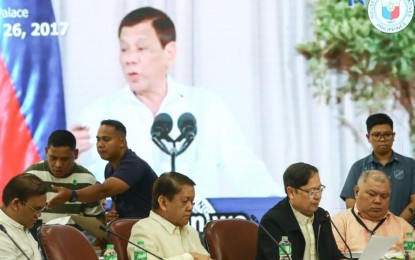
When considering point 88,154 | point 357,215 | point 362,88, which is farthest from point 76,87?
point 357,215

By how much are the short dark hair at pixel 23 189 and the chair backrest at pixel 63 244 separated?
0.59 feet

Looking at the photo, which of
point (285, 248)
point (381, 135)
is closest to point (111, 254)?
point (285, 248)

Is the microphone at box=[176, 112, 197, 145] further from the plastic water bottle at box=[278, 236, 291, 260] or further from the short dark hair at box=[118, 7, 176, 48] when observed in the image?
the plastic water bottle at box=[278, 236, 291, 260]

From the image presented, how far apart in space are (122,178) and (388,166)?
192 centimetres

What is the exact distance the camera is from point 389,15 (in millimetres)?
7473

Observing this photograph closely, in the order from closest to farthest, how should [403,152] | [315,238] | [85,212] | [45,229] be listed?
[45,229] → [315,238] → [85,212] → [403,152]

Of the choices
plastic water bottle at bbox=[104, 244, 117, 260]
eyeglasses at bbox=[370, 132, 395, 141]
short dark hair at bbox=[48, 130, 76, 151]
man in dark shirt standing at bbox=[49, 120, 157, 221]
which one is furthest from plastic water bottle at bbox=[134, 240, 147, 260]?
eyeglasses at bbox=[370, 132, 395, 141]

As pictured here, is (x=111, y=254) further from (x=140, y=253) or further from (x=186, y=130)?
(x=186, y=130)

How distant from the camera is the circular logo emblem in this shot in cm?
747

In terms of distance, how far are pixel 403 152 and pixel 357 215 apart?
71.7 inches

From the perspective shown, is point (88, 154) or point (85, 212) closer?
point (85, 212)

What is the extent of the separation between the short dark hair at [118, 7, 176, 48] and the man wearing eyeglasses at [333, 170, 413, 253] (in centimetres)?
243

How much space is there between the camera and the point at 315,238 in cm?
516

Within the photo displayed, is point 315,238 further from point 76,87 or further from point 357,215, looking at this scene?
point 76,87
